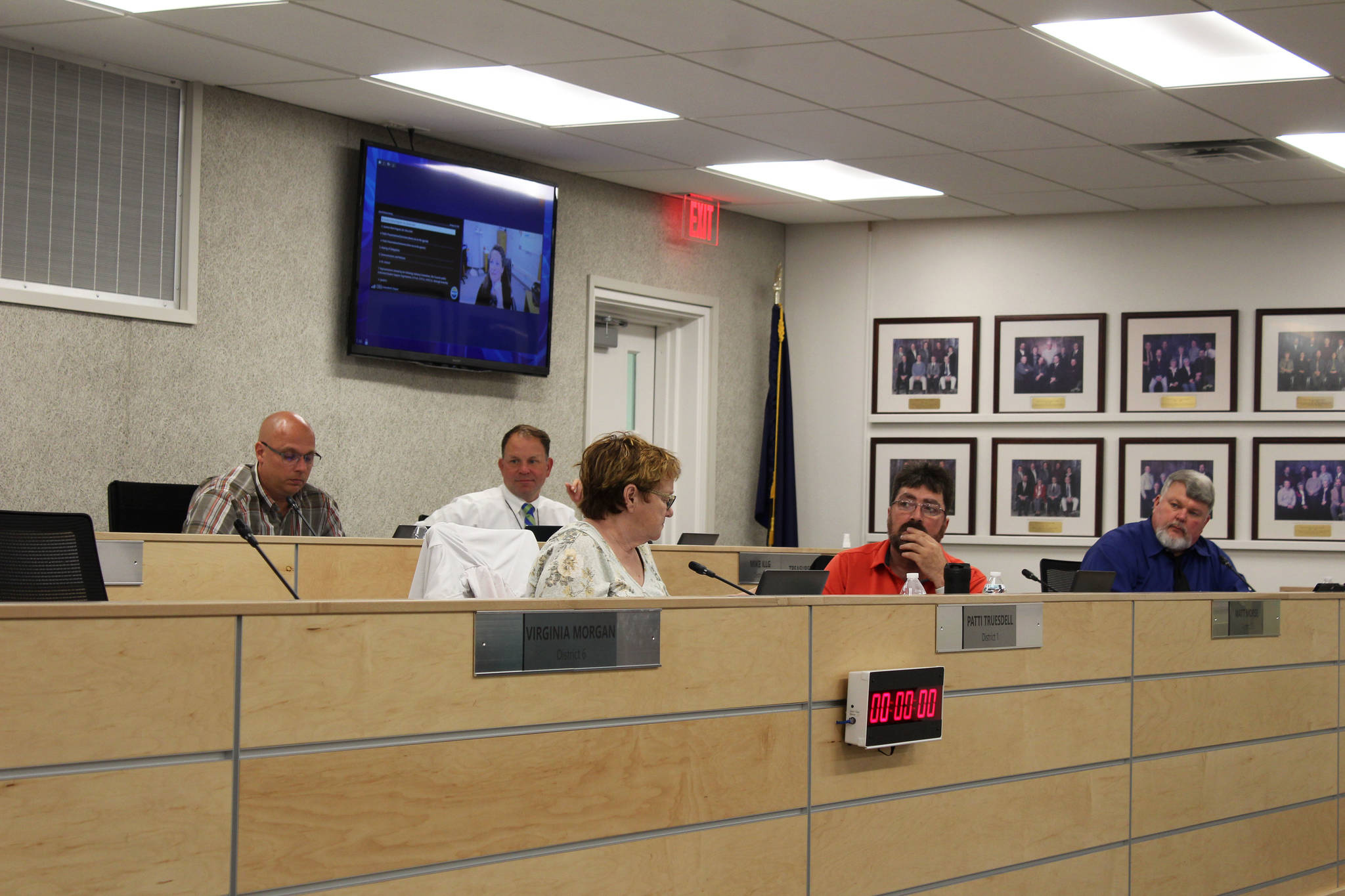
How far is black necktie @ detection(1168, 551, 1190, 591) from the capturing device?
182 inches

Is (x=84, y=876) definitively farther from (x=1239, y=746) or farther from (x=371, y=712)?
(x=1239, y=746)

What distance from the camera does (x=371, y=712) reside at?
6.43 ft

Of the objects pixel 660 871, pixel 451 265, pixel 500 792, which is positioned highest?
pixel 451 265

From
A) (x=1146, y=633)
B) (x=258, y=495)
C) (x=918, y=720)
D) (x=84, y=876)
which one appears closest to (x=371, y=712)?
(x=84, y=876)

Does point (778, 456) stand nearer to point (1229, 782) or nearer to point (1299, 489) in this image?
point (1299, 489)

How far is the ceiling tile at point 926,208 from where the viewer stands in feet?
23.7

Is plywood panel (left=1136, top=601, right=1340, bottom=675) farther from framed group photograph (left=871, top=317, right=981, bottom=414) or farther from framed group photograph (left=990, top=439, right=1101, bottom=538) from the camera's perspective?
framed group photograph (left=871, top=317, right=981, bottom=414)

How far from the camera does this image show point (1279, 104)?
5.34 metres

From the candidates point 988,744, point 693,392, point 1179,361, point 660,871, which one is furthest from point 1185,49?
point 660,871

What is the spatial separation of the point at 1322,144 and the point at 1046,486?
2229 mm

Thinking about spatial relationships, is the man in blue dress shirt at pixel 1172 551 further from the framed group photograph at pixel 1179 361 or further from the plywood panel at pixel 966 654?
the framed group photograph at pixel 1179 361

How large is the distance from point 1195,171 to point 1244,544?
1.94m

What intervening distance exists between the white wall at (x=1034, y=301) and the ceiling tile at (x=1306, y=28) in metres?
2.49

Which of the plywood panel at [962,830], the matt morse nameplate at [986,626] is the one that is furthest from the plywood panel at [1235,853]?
the matt morse nameplate at [986,626]
